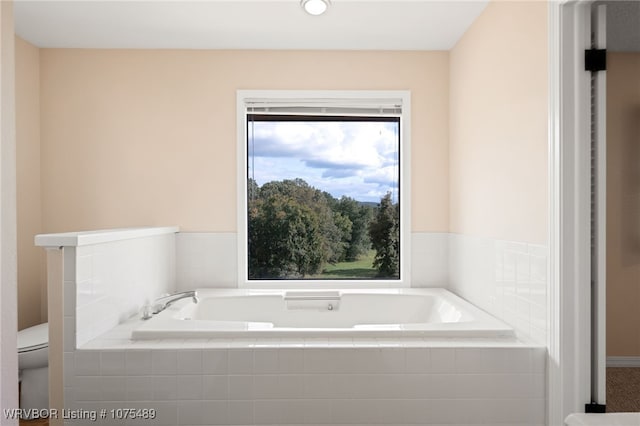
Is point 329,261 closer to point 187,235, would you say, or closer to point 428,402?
point 187,235

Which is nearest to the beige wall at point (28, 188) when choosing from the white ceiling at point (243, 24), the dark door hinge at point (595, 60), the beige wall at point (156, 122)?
the beige wall at point (156, 122)

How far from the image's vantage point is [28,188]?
324cm

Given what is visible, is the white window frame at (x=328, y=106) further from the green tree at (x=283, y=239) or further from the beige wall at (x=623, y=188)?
the beige wall at (x=623, y=188)

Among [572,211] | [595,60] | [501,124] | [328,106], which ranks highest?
[328,106]

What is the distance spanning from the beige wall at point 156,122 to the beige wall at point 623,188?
1.56 m

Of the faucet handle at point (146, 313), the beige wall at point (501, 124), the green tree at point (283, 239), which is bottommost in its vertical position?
the faucet handle at point (146, 313)

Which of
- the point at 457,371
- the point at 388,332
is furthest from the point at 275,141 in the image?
→ the point at 457,371

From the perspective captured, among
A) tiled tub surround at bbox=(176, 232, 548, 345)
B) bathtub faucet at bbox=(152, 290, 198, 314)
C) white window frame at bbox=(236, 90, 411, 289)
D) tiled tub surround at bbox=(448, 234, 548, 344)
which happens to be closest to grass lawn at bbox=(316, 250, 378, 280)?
white window frame at bbox=(236, 90, 411, 289)

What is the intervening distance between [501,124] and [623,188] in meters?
0.67

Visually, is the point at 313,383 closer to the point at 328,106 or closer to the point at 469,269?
the point at 469,269

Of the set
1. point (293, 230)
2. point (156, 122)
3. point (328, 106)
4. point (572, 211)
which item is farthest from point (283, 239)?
point (572, 211)

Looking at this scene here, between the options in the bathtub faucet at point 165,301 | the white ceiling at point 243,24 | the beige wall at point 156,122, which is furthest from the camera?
the beige wall at point 156,122

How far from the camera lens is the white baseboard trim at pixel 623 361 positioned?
7.77 feet

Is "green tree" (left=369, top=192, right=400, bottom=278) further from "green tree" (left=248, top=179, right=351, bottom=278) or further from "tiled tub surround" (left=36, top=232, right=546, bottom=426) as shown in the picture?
"tiled tub surround" (left=36, top=232, right=546, bottom=426)
